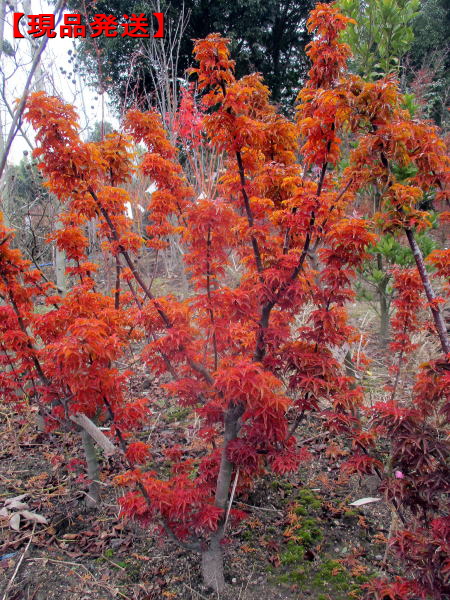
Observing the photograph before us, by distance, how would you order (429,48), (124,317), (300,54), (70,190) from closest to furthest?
(70,190)
(124,317)
(300,54)
(429,48)

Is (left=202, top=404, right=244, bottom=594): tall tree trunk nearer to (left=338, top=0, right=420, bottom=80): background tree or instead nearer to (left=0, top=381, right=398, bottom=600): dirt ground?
(left=0, top=381, right=398, bottom=600): dirt ground

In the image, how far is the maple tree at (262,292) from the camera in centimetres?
151

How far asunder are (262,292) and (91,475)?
1913mm

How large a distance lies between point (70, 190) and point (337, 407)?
1758 mm

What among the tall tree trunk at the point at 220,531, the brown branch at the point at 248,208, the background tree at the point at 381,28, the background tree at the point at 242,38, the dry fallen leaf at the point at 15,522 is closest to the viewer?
the brown branch at the point at 248,208

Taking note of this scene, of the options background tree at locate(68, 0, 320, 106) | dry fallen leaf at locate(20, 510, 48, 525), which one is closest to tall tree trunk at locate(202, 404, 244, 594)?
dry fallen leaf at locate(20, 510, 48, 525)

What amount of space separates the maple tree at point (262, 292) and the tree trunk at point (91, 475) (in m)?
0.44

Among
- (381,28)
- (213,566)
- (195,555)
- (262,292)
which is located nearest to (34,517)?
(195,555)

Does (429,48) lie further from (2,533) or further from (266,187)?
(2,533)

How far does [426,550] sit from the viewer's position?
Result: 4.74 feet

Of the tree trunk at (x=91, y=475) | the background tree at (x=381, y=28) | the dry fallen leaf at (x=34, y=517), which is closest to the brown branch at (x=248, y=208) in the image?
the tree trunk at (x=91, y=475)

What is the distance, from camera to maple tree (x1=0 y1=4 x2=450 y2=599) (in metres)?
1.51

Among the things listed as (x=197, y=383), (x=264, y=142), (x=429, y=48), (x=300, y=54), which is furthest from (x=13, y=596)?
(x=429, y=48)

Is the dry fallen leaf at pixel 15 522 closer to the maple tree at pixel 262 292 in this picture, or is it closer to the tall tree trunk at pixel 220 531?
the maple tree at pixel 262 292
